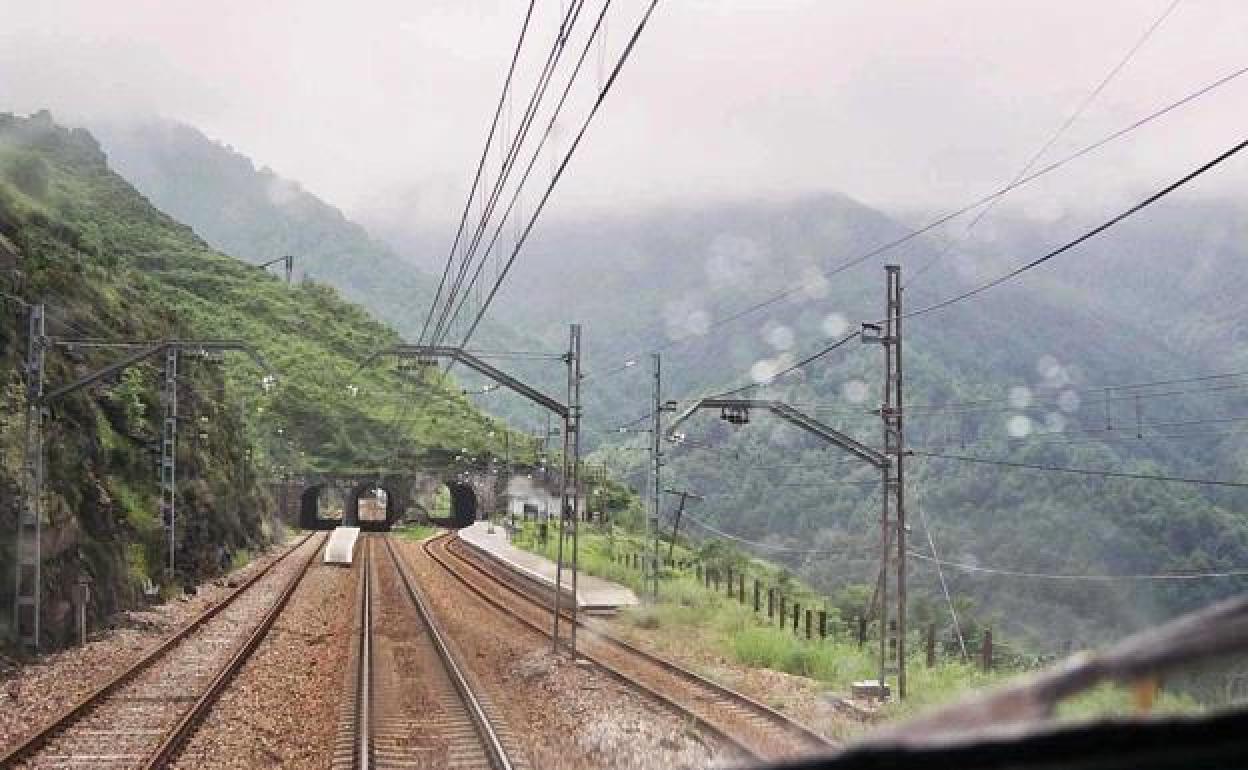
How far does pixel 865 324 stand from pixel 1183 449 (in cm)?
11329

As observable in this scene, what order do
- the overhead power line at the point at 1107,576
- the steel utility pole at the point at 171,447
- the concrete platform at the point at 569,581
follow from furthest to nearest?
the concrete platform at the point at 569,581, the steel utility pole at the point at 171,447, the overhead power line at the point at 1107,576

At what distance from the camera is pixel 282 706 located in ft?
56.4

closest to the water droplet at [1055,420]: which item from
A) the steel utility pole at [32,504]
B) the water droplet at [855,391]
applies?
the water droplet at [855,391]

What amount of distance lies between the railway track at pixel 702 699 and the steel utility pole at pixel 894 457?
262 centimetres

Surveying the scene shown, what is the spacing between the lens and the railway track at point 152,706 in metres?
13.3

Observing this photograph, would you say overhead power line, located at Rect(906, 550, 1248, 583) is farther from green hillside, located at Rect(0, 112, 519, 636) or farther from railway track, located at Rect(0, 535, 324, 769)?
green hillside, located at Rect(0, 112, 519, 636)

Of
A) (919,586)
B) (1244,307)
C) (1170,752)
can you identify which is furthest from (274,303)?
(1244,307)

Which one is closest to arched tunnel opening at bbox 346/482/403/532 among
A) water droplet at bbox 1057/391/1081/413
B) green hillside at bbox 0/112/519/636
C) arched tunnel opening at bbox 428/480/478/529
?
green hillside at bbox 0/112/519/636

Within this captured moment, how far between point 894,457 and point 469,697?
25.1ft

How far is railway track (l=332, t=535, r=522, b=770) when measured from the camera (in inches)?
547

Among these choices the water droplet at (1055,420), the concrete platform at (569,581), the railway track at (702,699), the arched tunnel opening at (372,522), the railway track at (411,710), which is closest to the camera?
the railway track at (411,710)

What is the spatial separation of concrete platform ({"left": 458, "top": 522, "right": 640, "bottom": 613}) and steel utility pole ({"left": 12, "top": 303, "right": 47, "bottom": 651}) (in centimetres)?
1540

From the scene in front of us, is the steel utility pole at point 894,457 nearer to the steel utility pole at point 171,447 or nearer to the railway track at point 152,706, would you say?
the railway track at point 152,706

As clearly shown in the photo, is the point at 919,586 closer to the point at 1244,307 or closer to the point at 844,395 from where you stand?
the point at 844,395
